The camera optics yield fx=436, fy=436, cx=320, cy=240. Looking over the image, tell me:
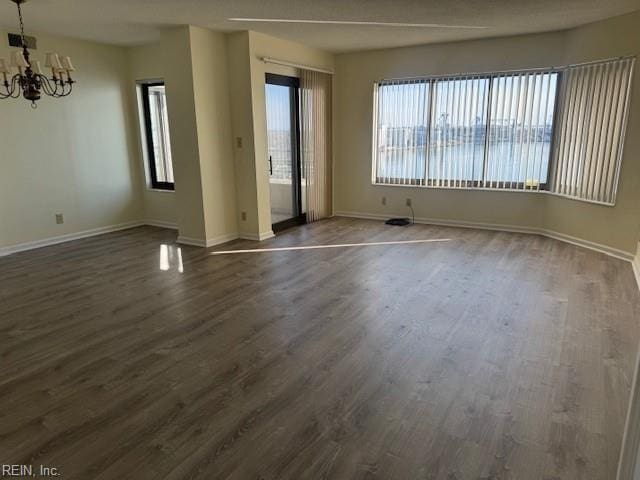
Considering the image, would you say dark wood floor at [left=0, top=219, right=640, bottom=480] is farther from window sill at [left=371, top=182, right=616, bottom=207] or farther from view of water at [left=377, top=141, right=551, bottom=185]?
view of water at [left=377, top=141, right=551, bottom=185]

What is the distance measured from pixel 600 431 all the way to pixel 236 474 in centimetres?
171

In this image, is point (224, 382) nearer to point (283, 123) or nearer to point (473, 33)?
point (283, 123)

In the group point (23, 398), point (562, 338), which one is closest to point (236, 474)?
point (23, 398)

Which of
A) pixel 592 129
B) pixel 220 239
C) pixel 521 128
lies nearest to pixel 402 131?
pixel 521 128

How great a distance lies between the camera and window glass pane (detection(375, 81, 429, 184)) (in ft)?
21.4

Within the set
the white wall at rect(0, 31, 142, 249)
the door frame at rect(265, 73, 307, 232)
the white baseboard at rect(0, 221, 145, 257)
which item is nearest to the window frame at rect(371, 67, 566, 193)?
the door frame at rect(265, 73, 307, 232)

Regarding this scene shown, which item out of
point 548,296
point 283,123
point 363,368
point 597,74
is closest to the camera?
point 363,368

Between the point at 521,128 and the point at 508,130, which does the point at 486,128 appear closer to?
the point at 508,130

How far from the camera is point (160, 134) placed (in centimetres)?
673

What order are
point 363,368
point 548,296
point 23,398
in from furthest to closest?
point 548,296 < point 363,368 < point 23,398

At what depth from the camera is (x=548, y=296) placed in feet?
12.4

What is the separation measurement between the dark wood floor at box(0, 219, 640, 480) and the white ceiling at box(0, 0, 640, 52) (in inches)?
101

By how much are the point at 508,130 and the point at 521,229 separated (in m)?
1.38

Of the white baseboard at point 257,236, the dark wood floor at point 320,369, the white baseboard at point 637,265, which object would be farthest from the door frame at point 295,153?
the white baseboard at point 637,265
